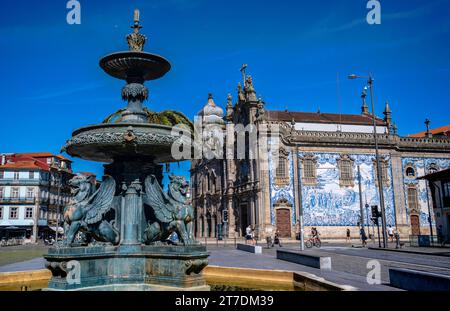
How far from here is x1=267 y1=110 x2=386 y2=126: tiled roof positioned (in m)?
44.4

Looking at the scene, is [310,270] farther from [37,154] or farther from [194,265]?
[37,154]

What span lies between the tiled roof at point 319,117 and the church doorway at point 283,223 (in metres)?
10.6

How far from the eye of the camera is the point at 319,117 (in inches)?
1842

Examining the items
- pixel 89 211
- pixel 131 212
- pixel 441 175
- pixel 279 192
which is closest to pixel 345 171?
pixel 279 192

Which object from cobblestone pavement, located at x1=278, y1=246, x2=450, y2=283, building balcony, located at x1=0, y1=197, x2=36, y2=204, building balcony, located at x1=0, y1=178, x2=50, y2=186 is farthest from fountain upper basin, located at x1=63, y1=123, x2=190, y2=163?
building balcony, located at x1=0, y1=197, x2=36, y2=204

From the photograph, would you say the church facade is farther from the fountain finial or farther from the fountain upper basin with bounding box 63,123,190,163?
the fountain upper basin with bounding box 63,123,190,163

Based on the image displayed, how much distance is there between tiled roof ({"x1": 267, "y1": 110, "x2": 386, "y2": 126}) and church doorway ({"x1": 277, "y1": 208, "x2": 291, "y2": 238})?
1063cm

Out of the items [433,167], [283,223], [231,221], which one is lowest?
[283,223]

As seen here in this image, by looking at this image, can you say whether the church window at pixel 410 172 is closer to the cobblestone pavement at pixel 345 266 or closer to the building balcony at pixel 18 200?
the cobblestone pavement at pixel 345 266

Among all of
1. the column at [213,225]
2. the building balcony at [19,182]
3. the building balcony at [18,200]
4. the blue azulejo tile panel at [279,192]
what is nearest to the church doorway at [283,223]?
the blue azulejo tile panel at [279,192]

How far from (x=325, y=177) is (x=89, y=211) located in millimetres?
33463

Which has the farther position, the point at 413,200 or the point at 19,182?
the point at 19,182

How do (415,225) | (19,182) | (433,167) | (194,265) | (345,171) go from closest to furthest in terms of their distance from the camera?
(194,265) < (345,171) < (415,225) < (433,167) < (19,182)
